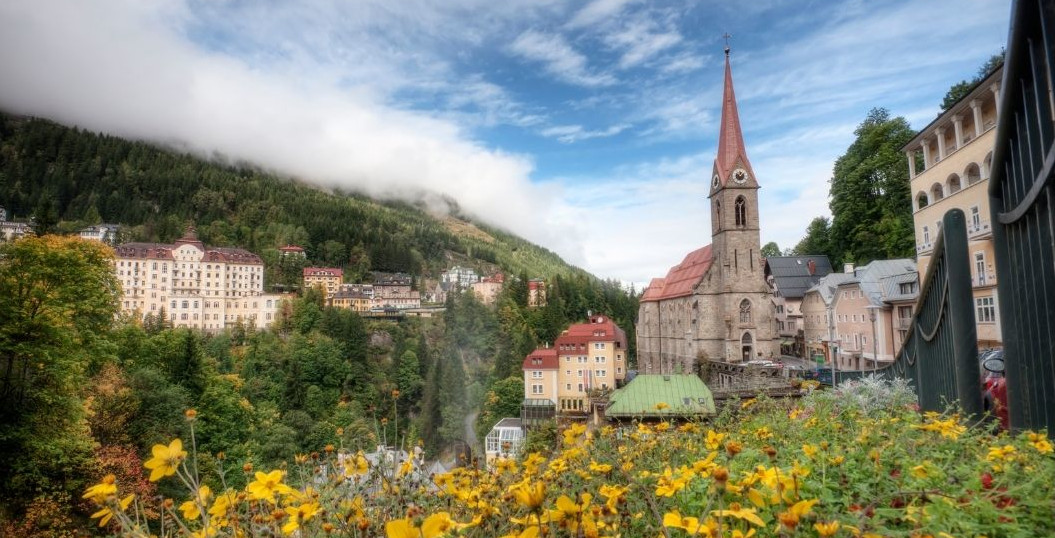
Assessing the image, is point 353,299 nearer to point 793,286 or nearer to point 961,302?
point 793,286

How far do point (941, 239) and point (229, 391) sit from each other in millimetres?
31815

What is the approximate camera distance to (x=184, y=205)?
125 meters

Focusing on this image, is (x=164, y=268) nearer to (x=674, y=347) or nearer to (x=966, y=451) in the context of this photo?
(x=674, y=347)

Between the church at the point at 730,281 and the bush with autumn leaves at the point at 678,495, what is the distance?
33.4m

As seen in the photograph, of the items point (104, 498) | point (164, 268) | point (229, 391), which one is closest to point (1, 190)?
point (164, 268)

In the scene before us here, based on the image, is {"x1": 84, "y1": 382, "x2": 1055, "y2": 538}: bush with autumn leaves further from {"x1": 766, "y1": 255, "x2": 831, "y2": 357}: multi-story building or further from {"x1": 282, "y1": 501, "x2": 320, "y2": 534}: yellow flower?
{"x1": 766, "y1": 255, "x2": 831, "y2": 357}: multi-story building

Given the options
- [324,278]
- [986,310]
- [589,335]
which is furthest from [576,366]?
[324,278]

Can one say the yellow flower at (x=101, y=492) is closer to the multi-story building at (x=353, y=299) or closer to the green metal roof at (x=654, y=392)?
the green metal roof at (x=654, y=392)

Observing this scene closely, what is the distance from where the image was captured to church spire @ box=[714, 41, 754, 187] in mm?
35531

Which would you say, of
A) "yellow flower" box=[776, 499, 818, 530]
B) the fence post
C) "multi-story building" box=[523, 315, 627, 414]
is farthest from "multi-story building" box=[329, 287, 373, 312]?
"yellow flower" box=[776, 499, 818, 530]

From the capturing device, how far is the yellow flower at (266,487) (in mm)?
1550

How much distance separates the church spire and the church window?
1493 mm

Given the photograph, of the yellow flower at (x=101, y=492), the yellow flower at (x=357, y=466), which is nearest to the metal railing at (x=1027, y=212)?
the yellow flower at (x=357, y=466)

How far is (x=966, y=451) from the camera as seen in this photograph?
7.07ft
